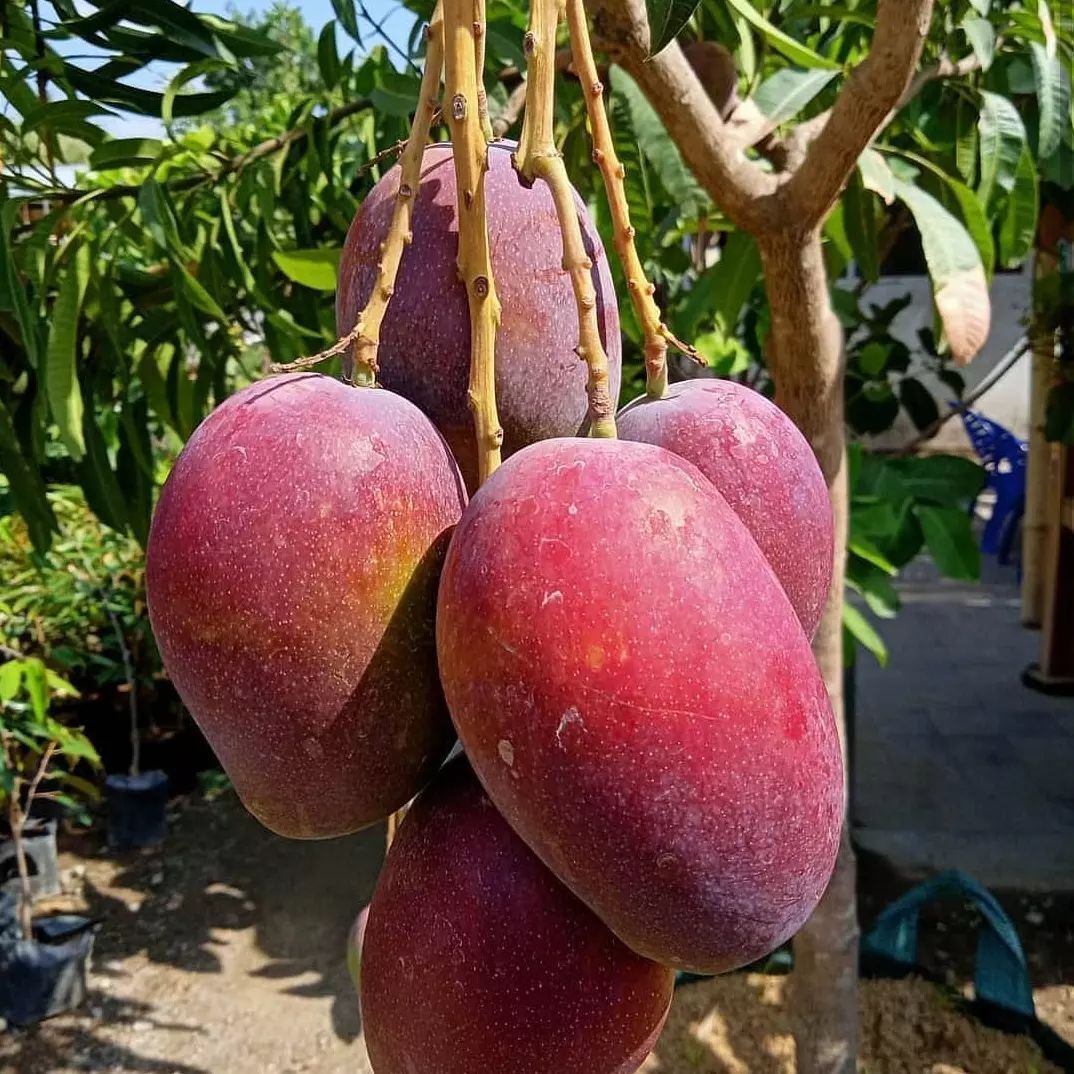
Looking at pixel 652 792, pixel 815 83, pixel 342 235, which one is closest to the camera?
pixel 652 792

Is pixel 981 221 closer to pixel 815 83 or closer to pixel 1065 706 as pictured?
pixel 815 83

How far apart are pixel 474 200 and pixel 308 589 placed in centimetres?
18

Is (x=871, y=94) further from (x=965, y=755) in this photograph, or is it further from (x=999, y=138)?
(x=965, y=755)

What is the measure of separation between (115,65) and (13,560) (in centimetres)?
247

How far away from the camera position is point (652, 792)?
1.34 feet

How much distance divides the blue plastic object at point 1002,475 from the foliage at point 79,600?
12.1ft

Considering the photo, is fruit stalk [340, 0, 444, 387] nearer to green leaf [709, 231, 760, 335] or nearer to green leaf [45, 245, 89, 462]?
green leaf [45, 245, 89, 462]

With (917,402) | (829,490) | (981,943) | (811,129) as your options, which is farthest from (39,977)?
(811,129)

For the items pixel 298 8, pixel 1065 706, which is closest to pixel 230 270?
pixel 1065 706

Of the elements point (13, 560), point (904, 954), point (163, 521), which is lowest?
point (904, 954)

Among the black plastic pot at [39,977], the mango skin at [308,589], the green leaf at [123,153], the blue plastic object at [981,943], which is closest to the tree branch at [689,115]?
the mango skin at [308,589]

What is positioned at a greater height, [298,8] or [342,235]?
[298,8]

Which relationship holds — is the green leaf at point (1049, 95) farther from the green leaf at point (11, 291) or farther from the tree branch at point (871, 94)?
the green leaf at point (11, 291)

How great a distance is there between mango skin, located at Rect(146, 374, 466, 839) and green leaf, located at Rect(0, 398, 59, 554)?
77 centimetres
